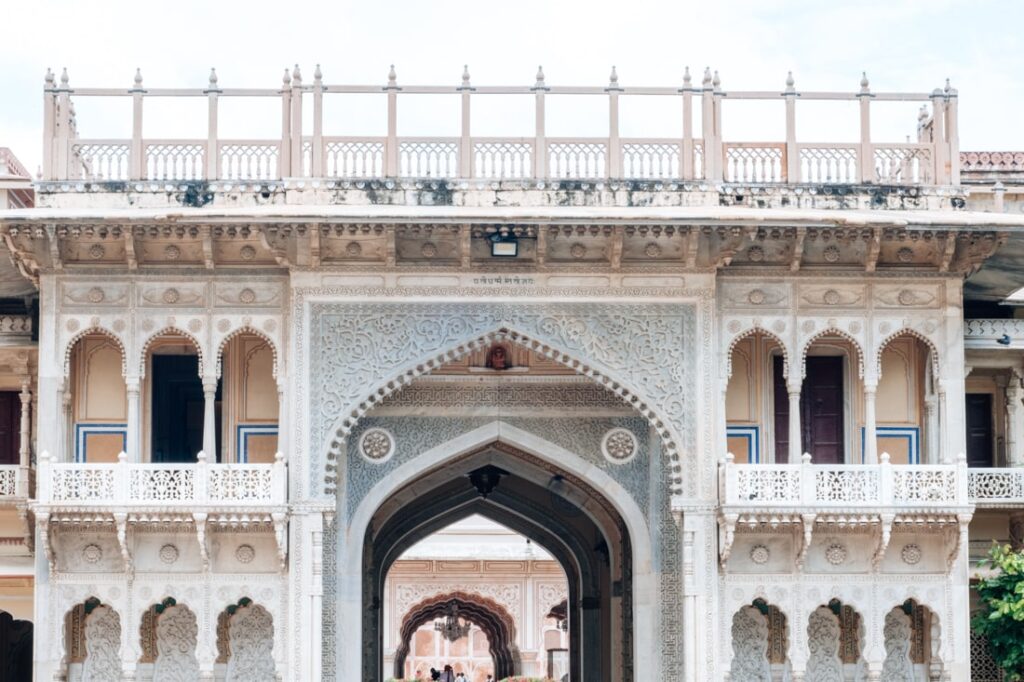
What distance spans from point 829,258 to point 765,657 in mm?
3782

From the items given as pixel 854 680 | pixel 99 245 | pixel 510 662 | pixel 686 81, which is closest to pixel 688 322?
pixel 686 81

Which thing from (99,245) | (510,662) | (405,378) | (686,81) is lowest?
(510,662)

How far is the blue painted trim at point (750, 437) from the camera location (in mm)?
19156

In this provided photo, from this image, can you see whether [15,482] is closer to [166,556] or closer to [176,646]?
[166,556]

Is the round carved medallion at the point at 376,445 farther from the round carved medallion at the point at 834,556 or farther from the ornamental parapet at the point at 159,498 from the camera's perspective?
the round carved medallion at the point at 834,556

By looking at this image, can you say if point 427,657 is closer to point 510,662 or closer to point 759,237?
Result: point 510,662

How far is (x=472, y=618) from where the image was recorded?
113 feet

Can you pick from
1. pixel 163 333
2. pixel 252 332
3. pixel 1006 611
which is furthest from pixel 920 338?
pixel 163 333

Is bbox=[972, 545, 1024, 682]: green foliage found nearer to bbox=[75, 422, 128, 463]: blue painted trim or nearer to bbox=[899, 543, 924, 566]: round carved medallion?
bbox=[899, 543, 924, 566]: round carved medallion

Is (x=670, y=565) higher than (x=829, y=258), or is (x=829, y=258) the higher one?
(x=829, y=258)

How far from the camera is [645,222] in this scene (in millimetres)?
17938

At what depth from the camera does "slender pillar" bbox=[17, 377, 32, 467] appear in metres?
19.6

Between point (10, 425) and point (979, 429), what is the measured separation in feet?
32.3

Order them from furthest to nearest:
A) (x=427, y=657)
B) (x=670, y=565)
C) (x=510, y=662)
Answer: (x=427, y=657) → (x=510, y=662) → (x=670, y=565)
